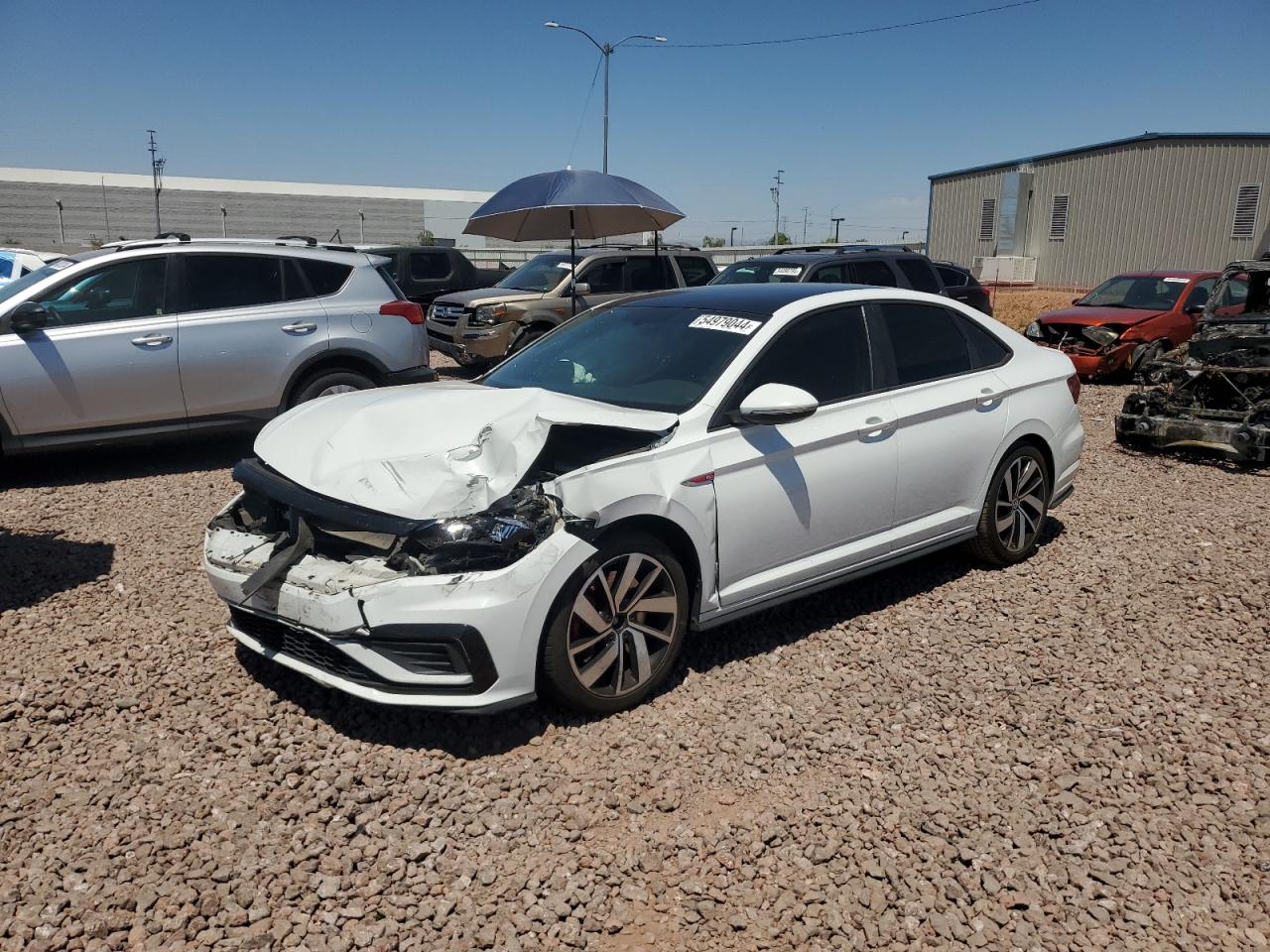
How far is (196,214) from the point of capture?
6525cm

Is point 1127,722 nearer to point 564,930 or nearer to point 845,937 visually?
point 845,937

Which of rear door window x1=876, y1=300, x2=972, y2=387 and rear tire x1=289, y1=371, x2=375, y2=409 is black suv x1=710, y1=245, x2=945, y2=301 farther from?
rear door window x1=876, y1=300, x2=972, y2=387

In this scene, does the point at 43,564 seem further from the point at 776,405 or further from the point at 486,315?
the point at 486,315

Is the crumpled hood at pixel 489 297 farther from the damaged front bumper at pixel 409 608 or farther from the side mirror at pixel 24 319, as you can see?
the damaged front bumper at pixel 409 608

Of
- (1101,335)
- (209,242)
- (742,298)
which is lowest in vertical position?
(1101,335)

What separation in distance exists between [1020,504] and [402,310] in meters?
5.36

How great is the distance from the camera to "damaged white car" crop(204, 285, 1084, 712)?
3.47 m

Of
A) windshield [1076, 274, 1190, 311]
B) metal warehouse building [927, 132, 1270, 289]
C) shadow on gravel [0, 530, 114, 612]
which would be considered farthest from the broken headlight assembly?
metal warehouse building [927, 132, 1270, 289]

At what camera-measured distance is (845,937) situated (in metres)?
2.74

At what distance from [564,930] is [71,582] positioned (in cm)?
385

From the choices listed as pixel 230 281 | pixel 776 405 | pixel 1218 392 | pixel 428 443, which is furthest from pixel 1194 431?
pixel 230 281

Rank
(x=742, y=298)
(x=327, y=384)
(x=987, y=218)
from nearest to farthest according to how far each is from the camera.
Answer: (x=742, y=298) → (x=327, y=384) → (x=987, y=218)

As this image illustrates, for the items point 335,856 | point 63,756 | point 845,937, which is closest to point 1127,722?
point 845,937

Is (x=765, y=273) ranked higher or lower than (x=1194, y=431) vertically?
higher
